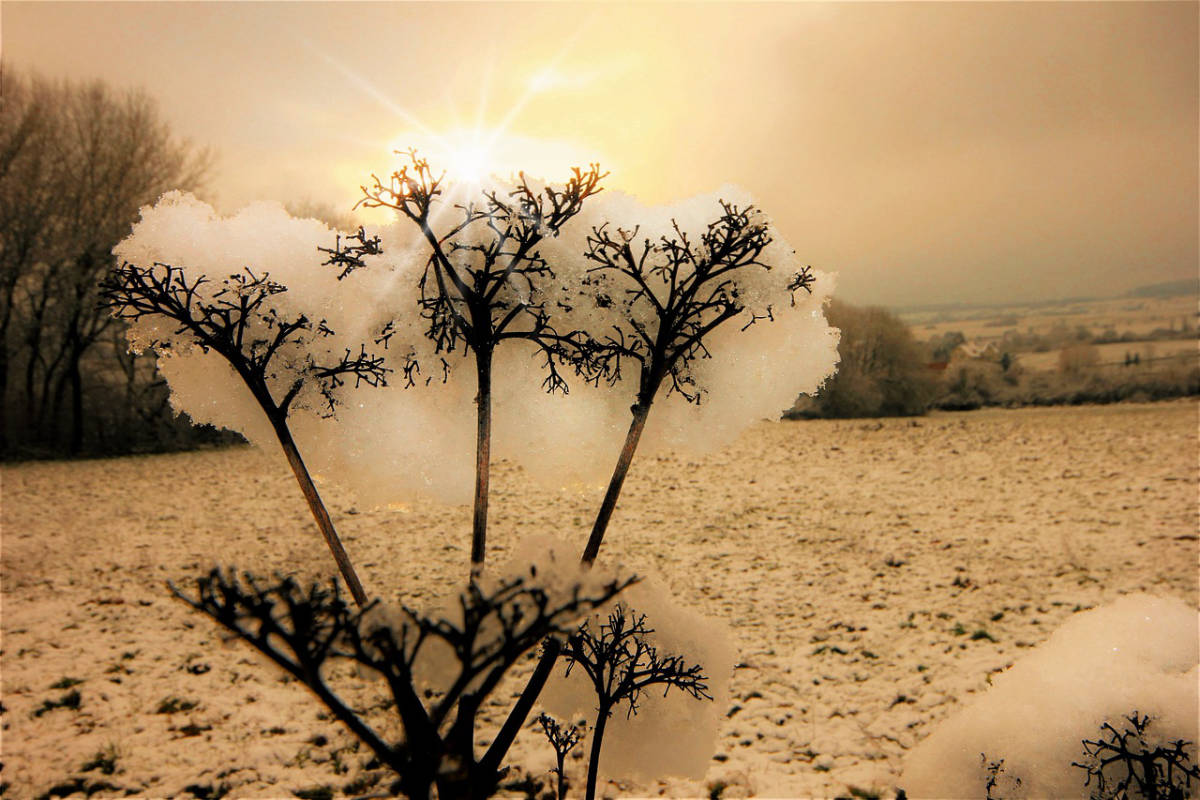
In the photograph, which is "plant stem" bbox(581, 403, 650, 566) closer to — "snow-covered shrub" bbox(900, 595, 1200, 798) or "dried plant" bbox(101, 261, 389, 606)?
"dried plant" bbox(101, 261, 389, 606)

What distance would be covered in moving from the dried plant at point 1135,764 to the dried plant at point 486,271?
2.18 meters

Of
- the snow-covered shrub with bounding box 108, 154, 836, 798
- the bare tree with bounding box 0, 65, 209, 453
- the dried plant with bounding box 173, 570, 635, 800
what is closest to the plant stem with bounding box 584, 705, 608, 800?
the snow-covered shrub with bounding box 108, 154, 836, 798

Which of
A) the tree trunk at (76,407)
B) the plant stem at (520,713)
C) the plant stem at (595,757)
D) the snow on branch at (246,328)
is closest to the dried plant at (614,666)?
the plant stem at (595,757)

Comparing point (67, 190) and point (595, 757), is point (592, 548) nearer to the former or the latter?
point (595, 757)

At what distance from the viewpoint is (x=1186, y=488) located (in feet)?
35.0

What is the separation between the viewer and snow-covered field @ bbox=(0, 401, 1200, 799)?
4367 millimetres

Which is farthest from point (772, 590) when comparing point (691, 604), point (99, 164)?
point (99, 164)

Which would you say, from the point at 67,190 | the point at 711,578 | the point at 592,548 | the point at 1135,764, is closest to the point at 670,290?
the point at 592,548

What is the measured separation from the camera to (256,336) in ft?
4.47

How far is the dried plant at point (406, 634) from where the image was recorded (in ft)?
2.67

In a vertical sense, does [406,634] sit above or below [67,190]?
below

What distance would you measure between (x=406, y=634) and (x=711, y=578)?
744 centimetres

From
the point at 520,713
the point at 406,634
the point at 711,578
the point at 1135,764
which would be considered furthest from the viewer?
the point at 711,578

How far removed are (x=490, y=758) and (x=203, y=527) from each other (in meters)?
11.2
